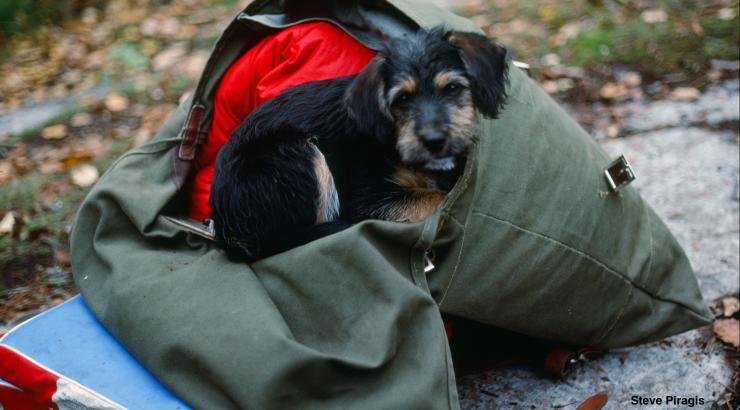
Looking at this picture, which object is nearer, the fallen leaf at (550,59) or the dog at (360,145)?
the dog at (360,145)

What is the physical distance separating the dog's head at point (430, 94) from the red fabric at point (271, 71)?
52 centimetres

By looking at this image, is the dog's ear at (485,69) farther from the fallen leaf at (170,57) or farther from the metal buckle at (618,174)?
the fallen leaf at (170,57)

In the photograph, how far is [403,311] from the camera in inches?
94.8

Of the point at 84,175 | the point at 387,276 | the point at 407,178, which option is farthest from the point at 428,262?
the point at 84,175

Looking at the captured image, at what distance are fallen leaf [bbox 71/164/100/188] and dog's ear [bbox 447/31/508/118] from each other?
304 cm

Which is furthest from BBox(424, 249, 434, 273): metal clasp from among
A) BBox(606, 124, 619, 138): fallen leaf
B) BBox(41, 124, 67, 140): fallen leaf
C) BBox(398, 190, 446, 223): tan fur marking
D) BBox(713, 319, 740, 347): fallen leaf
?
BBox(41, 124, 67, 140): fallen leaf

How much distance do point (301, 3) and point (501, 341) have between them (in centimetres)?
202

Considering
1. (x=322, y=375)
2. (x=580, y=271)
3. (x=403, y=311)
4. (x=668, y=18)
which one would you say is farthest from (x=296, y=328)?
(x=668, y=18)

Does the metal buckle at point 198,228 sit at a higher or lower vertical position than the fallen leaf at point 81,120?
higher

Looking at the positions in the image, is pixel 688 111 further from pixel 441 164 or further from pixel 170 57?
pixel 170 57

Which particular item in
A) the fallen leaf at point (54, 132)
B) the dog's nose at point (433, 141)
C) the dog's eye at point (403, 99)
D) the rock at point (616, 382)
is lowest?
the fallen leaf at point (54, 132)

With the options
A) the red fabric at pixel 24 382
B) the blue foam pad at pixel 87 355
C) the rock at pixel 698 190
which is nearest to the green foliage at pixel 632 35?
the rock at pixel 698 190

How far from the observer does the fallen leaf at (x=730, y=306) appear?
350 cm

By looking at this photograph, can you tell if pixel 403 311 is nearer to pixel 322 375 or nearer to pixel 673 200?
pixel 322 375
